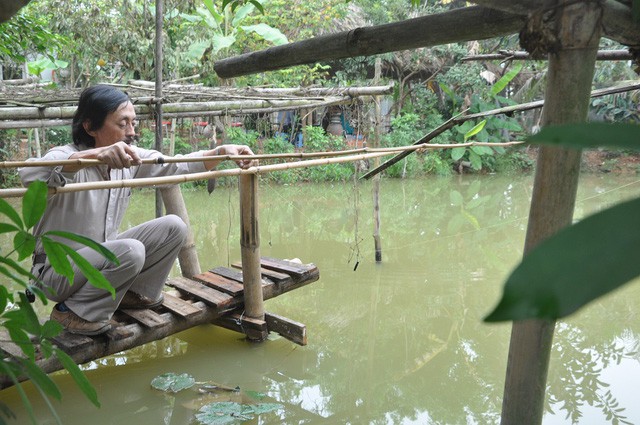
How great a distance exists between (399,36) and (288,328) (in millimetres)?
2034

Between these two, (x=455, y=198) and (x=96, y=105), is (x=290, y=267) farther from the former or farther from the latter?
(x=455, y=198)

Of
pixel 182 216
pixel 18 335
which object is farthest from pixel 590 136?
pixel 182 216

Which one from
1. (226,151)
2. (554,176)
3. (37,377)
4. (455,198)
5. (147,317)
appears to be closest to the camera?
(37,377)

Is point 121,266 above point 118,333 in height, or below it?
above

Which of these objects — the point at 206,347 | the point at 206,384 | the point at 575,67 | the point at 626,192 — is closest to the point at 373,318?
the point at 206,347

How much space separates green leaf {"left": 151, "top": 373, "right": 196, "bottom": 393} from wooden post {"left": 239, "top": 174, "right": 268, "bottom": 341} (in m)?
0.53

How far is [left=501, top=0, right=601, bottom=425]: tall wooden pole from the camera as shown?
1.22 metres

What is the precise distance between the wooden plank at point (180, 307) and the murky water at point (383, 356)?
14.0 inches

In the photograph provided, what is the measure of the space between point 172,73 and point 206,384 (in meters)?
7.41

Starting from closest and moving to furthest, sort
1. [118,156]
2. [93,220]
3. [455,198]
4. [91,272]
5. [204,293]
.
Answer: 1. [91,272]
2. [118,156]
3. [93,220]
4. [204,293]
5. [455,198]

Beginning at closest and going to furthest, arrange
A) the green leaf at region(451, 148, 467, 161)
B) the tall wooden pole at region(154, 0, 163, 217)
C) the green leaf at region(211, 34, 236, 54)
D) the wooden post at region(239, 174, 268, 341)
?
the wooden post at region(239, 174, 268, 341), the tall wooden pole at region(154, 0, 163, 217), the green leaf at region(211, 34, 236, 54), the green leaf at region(451, 148, 467, 161)

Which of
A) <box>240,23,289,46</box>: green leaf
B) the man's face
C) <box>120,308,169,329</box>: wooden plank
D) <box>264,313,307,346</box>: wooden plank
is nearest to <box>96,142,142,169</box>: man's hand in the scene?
the man's face

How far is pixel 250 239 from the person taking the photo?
3248mm

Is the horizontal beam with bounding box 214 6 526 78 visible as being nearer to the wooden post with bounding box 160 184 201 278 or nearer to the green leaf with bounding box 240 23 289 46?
the wooden post with bounding box 160 184 201 278
